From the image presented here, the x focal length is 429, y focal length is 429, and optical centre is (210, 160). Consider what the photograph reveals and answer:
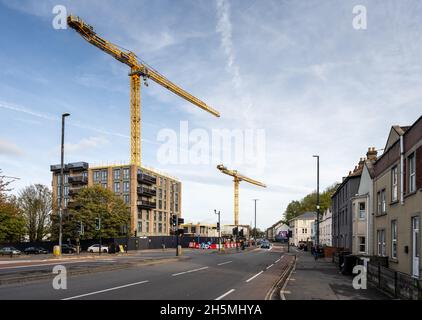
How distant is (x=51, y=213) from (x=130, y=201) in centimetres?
1740

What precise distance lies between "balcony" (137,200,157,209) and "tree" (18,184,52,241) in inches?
766

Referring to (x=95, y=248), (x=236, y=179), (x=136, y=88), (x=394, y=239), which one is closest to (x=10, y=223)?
(x=95, y=248)

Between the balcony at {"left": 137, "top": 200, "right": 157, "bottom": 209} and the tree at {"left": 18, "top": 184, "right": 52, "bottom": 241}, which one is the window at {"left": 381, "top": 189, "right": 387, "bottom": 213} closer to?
the tree at {"left": 18, "top": 184, "right": 52, "bottom": 241}

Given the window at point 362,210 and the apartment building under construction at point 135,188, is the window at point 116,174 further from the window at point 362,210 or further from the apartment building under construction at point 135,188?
the window at point 362,210

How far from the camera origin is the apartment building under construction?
9369cm

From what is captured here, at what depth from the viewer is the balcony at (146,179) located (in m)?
94.8

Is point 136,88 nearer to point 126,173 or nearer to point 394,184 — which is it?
point 126,173

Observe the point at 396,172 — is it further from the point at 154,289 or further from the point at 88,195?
the point at 88,195

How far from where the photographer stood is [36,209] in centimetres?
8044

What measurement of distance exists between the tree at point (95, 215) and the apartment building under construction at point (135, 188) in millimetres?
11713

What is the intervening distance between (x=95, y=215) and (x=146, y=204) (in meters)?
25.4
